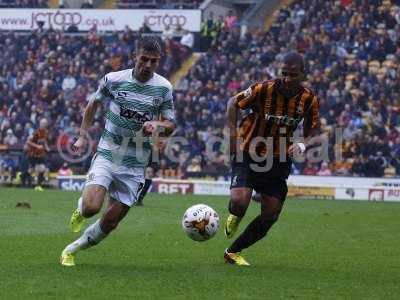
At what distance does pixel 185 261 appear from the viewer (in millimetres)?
11320

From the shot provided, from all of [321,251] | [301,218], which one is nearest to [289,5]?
[301,218]

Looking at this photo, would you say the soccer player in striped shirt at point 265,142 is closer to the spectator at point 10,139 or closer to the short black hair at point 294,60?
the short black hair at point 294,60

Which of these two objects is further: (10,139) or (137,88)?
(10,139)

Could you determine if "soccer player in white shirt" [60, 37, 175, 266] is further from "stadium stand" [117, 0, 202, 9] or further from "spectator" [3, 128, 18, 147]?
"stadium stand" [117, 0, 202, 9]

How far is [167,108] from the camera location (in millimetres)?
10531

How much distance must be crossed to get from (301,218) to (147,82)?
10461 mm

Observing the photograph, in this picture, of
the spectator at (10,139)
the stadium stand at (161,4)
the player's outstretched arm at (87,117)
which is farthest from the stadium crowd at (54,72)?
the player's outstretched arm at (87,117)

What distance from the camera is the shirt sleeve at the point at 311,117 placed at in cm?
1088

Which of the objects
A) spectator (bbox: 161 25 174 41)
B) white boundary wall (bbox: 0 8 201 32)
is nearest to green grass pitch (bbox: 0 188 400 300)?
spectator (bbox: 161 25 174 41)

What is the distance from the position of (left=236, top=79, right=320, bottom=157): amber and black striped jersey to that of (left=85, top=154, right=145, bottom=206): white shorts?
1.32 meters

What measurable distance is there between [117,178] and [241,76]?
26.7 meters

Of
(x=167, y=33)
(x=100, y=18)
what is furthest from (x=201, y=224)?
(x=100, y=18)

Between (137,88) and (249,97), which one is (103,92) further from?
(249,97)

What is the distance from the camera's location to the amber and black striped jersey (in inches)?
424
